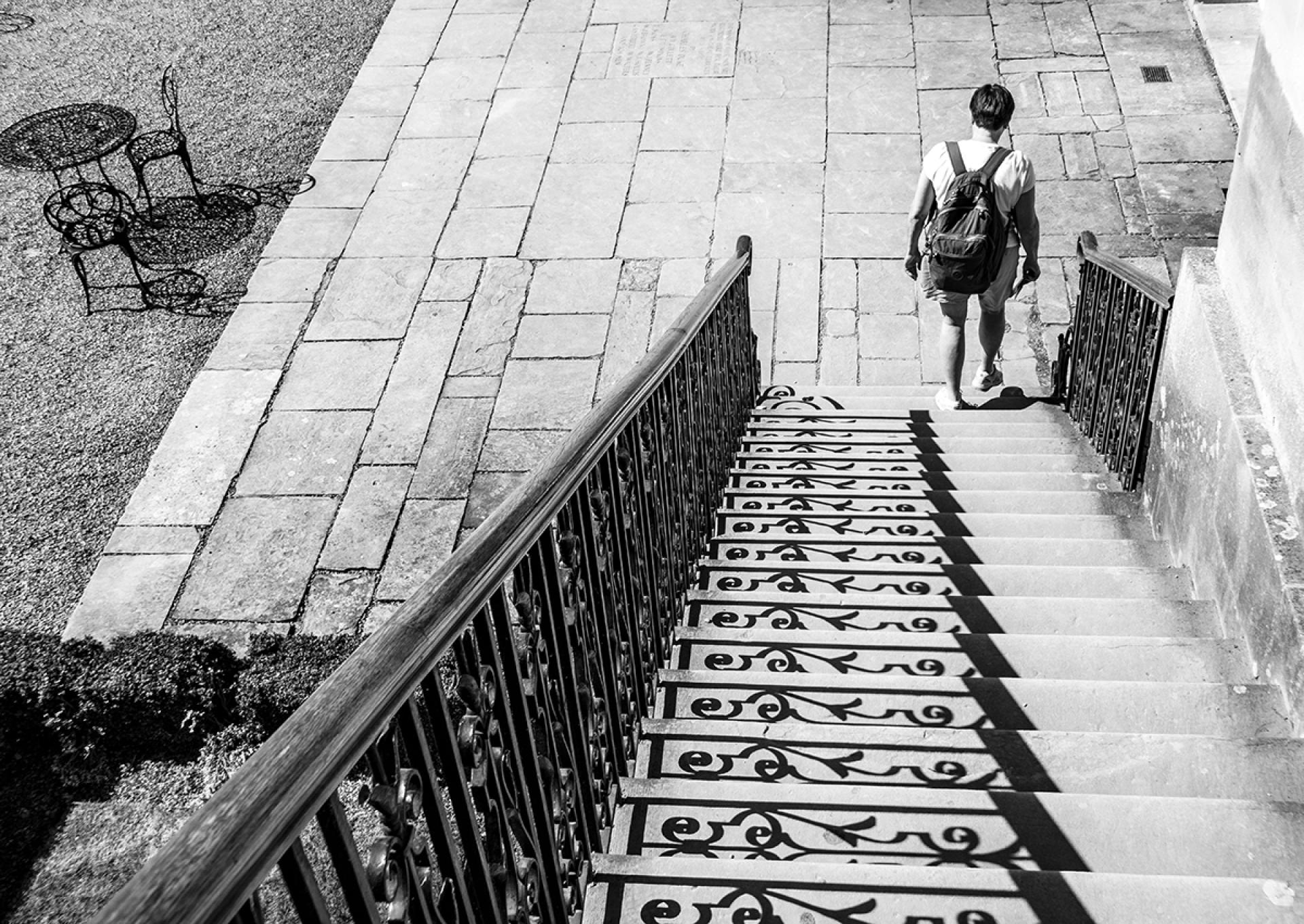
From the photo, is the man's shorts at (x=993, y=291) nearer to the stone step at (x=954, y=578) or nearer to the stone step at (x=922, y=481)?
the stone step at (x=922, y=481)

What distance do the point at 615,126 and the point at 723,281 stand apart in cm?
456

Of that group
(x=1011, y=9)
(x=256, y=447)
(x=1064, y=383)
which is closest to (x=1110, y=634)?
(x=1064, y=383)

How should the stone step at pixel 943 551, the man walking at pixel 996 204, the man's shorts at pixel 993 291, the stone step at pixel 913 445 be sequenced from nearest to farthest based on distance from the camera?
the stone step at pixel 943 551, the man walking at pixel 996 204, the stone step at pixel 913 445, the man's shorts at pixel 993 291

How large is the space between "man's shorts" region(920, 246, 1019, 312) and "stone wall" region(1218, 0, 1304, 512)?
1565mm

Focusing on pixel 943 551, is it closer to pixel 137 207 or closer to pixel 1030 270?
pixel 1030 270

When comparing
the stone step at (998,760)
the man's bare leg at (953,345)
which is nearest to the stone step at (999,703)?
the stone step at (998,760)

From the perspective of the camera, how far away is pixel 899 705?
9.93 feet

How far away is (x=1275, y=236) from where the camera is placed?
143 inches

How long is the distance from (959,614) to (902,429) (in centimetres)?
226

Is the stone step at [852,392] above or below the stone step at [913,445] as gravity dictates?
below

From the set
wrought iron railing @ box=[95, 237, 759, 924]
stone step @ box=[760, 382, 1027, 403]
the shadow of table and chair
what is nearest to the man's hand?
stone step @ box=[760, 382, 1027, 403]

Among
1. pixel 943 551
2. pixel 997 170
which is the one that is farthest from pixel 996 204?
pixel 943 551

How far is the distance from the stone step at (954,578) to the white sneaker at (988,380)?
2.41 meters

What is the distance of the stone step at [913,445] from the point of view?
5.48m
